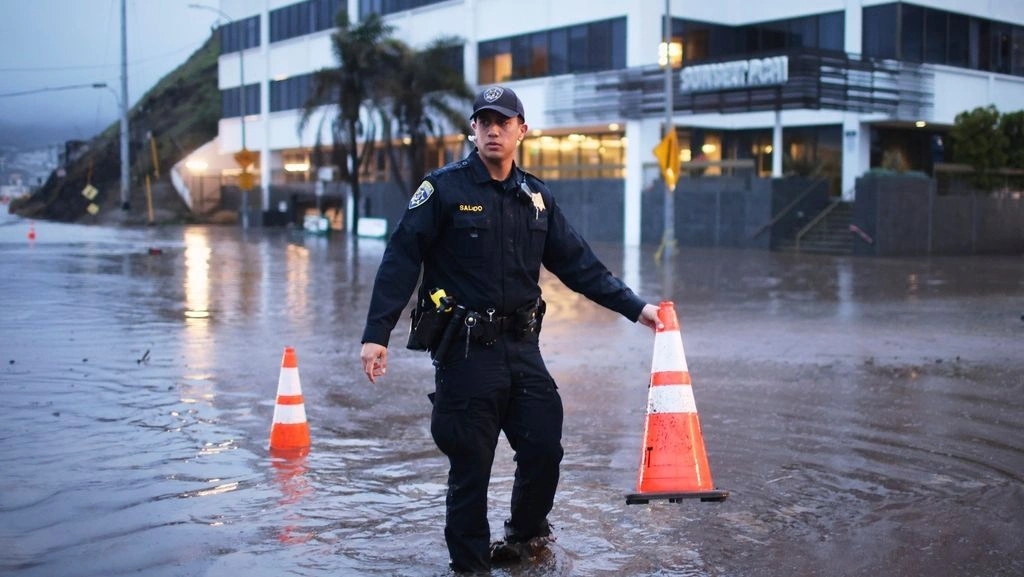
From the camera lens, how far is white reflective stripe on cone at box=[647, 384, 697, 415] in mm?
5551

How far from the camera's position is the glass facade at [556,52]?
40812 millimetres

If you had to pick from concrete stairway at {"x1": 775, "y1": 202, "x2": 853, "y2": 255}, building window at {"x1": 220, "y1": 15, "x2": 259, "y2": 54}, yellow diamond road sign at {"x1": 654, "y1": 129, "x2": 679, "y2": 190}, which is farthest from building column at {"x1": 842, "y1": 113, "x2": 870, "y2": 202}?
building window at {"x1": 220, "y1": 15, "x2": 259, "y2": 54}

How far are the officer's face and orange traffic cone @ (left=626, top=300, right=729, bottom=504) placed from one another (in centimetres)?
118

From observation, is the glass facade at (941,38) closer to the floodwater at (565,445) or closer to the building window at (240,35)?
the floodwater at (565,445)

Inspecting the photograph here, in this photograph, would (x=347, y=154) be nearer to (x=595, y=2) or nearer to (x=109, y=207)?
(x=595, y=2)

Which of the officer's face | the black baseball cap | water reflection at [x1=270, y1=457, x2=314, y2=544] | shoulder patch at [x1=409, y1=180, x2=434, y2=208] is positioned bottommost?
water reflection at [x1=270, y1=457, x2=314, y2=544]

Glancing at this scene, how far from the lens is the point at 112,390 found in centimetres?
938

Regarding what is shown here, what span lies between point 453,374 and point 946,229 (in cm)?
3142

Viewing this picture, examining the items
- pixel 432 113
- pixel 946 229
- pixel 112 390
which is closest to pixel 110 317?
pixel 112 390

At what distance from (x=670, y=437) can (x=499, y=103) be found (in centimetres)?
179

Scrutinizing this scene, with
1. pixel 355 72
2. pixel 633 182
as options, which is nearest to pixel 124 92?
pixel 355 72

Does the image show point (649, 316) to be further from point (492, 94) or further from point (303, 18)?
point (303, 18)

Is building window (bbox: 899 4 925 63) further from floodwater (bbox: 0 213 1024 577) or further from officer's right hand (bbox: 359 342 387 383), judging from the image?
officer's right hand (bbox: 359 342 387 383)

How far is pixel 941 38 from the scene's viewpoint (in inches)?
1539
